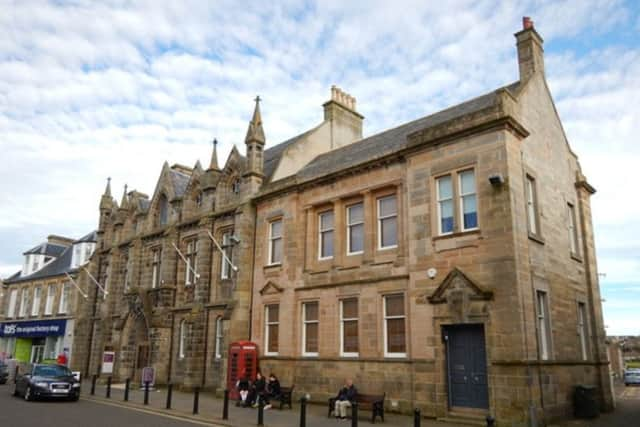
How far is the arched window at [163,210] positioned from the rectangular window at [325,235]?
1356 centimetres

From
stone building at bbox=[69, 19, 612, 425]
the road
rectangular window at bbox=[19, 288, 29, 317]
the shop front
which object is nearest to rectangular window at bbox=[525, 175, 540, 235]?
stone building at bbox=[69, 19, 612, 425]

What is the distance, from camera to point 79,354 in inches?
1367

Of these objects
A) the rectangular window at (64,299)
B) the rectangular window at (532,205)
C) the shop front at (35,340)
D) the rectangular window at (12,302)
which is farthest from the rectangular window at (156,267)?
the rectangular window at (532,205)

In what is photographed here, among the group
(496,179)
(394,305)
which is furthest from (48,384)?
(496,179)

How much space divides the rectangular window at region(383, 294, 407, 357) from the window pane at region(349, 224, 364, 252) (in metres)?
2.62

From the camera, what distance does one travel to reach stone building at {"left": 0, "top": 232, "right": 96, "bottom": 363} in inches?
1544

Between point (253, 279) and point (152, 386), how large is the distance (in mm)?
7722

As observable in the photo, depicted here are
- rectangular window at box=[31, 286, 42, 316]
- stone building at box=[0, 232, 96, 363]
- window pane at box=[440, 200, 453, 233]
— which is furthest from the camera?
rectangular window at box=[31, 286, 42, 316]

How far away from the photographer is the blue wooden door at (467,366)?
1558 centimetres

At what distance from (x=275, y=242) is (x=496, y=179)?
1144cm

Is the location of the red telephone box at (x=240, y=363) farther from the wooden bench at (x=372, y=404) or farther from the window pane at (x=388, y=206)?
the window pane at (x=388, y=206)

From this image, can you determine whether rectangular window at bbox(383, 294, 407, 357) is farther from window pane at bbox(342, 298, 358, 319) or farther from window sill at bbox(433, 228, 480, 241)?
window sill at bbox(433, 228, 480, 241)

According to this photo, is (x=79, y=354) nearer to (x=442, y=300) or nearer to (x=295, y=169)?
(x=295, y=169)

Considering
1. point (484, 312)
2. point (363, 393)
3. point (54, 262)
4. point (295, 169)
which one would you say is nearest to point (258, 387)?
point (363, 393)
